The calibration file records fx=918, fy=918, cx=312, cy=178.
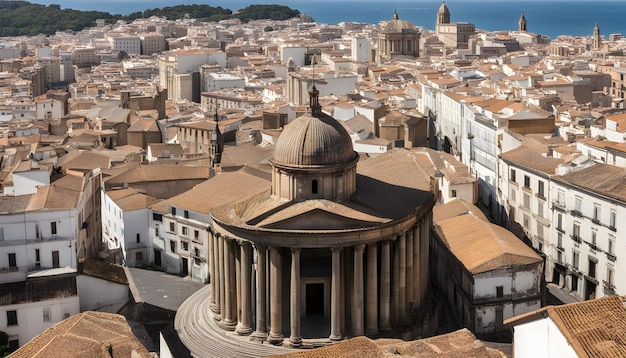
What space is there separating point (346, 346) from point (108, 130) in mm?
67205

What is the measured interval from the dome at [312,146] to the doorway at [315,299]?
5552 millimetres

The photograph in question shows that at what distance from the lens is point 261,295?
39.9 m

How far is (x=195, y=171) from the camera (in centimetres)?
6291

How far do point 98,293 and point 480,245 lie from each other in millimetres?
19351

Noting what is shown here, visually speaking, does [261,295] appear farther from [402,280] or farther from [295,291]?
[402,280]

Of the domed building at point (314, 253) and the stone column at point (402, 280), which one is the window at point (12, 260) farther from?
the stone column at point (402, 280)

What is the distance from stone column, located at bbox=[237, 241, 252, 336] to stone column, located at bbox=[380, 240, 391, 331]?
5810 mm

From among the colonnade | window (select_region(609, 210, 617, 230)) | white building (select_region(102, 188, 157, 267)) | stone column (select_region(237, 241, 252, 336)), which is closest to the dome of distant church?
white building (select_region(102, 188, 157, 267))

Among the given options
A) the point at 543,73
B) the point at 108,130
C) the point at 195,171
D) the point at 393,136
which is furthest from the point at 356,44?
the point at 195,171

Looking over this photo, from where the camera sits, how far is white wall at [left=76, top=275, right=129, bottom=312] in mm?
45375

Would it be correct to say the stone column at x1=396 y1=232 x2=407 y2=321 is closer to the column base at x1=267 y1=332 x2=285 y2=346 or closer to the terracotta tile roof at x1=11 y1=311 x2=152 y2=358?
the column base at x1=267 y1=332 x2=285 y2=346

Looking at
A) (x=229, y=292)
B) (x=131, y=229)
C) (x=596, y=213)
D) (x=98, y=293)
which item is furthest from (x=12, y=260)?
(x=596, y=213)

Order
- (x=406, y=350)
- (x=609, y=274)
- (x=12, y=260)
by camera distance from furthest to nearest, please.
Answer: (x=609, y=274), (x=12, y=260), (x=406, y=350)

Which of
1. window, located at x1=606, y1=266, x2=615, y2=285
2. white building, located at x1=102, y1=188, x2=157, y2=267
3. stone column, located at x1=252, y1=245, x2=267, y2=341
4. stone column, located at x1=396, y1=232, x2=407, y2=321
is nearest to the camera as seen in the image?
stone column, located at x1=252, y1=245, x2=267, y2=341
